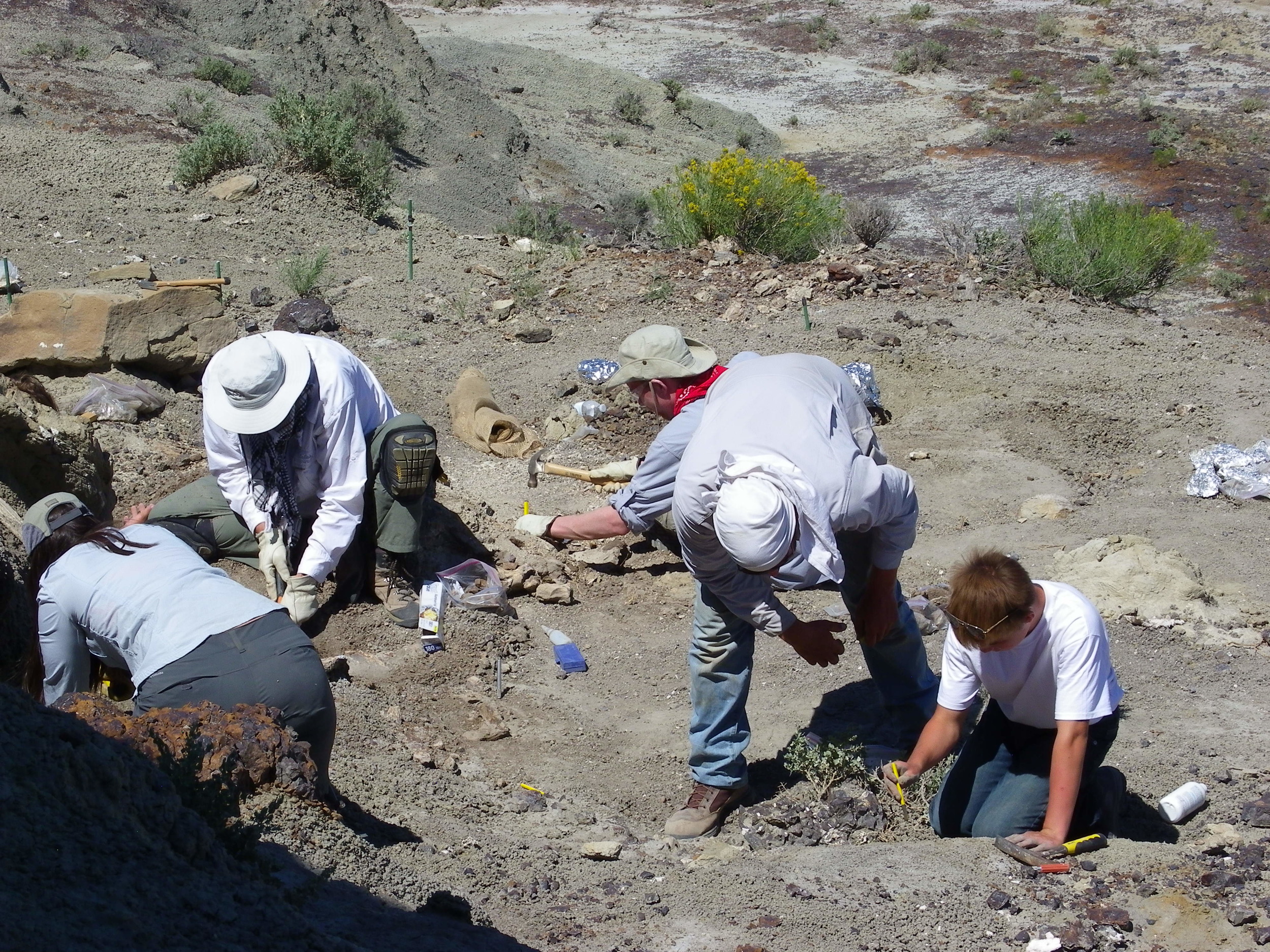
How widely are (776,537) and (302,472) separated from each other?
92.1 inches

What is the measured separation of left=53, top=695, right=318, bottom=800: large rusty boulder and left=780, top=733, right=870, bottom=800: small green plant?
161cm

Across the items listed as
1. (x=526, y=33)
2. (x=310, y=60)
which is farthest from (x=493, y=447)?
(x=526, y=33)

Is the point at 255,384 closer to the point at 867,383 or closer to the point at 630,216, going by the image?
the point at 867,383

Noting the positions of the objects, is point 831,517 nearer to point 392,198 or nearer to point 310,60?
point 392,198

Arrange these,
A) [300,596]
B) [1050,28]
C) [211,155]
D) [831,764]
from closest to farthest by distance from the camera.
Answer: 1. [831,764]
2. [300,596]
3. [211,155]
4. [1050,28]

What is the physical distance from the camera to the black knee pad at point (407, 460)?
4.59 meters

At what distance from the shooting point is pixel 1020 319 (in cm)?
895

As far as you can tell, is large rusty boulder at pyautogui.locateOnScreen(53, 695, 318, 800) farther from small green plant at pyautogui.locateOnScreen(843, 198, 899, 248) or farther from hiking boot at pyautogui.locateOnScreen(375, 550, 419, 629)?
small green plant at pyautogui.locateOnScreen(843, 198, 899, 248)

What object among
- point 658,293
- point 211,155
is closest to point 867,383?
point 658,293

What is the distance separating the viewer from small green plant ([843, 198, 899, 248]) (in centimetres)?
1183

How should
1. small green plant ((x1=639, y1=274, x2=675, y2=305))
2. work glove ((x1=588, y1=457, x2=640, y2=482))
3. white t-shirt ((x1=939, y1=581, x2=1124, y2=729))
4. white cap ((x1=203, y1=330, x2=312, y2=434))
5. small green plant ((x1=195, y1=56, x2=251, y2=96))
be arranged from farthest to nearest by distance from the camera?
small green plant ((x1=195, y1=56, x2=251, y2=96)) < small green plant ((x1=639, y1=274, x2=675, y2=305)) < work glove ((x1=588, y1=457, x2=640, y2=482)) < white cap ((x1=203, y1=330, x2=312, y2=434)) < white t-shirt ((x1=939, y1=581, x2=1124, y2=729))

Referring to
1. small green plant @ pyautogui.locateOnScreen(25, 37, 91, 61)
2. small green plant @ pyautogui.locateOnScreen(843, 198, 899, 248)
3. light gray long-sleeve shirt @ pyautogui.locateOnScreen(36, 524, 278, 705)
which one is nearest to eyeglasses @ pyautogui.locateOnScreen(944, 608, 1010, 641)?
light gray long-sleeve shirt @ pyautogui.locateOnScreen(36, 524, 278, 705)

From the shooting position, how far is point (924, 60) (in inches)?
1104

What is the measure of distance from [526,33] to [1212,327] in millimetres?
25072
